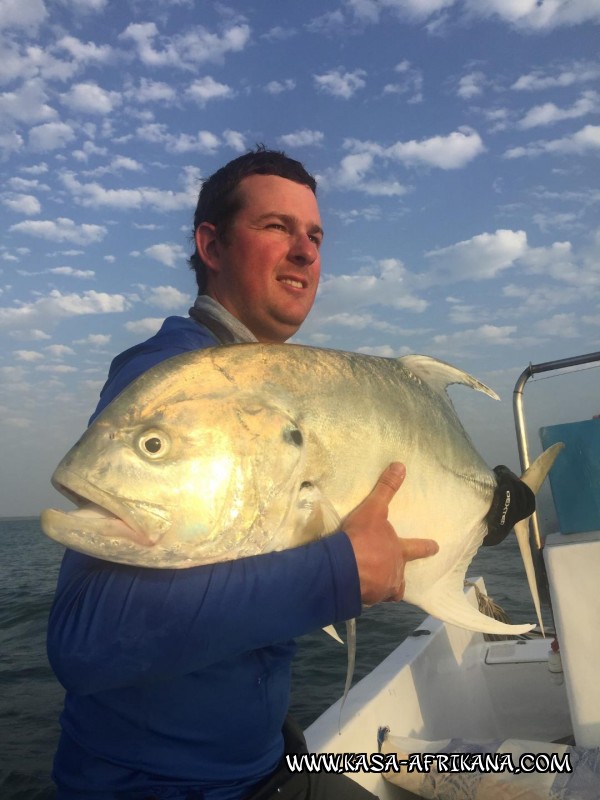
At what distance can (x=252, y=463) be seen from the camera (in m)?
1.45

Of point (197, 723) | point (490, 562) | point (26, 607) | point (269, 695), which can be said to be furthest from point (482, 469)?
point (490, 562)

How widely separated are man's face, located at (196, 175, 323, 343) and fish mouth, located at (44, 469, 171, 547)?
1176mm

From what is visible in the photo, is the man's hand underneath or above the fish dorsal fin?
underneath

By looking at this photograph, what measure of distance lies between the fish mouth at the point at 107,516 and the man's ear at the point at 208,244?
130 centimetres

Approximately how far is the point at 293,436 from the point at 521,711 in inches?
168

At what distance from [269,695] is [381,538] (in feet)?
2.33

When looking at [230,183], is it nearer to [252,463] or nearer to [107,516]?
[252,463]

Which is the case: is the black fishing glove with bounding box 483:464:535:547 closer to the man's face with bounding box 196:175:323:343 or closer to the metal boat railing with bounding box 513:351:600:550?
the man's face with bounding box 196:175:323:343

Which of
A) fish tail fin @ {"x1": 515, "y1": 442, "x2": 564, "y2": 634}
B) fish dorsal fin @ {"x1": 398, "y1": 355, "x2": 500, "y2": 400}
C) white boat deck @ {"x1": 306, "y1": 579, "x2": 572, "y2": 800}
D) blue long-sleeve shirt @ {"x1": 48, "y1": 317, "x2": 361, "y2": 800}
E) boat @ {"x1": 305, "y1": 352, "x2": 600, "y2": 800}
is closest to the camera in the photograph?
blue long-sleeve shirt @ {"x1": 48, "y1": 317, "x2": 361, "y2": 800}

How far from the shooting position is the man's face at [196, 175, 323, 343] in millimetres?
2281

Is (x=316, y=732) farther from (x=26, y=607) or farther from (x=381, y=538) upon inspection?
(x=26, y=607)

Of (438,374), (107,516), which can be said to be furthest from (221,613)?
(438,374)

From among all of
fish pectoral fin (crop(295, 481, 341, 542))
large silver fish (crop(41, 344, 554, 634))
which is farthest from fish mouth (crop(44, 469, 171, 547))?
fish pectoral fin (crop(295, 481, 341, 542))

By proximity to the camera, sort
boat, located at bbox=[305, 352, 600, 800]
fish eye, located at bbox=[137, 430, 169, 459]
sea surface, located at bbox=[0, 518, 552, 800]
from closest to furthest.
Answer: fish eye, located at bbox=[137, 430, 169, 459] < boat, located at bbox=[305, 352, 600, 800] < sea surface, located at bbox=[0, 518, 552, 800]
